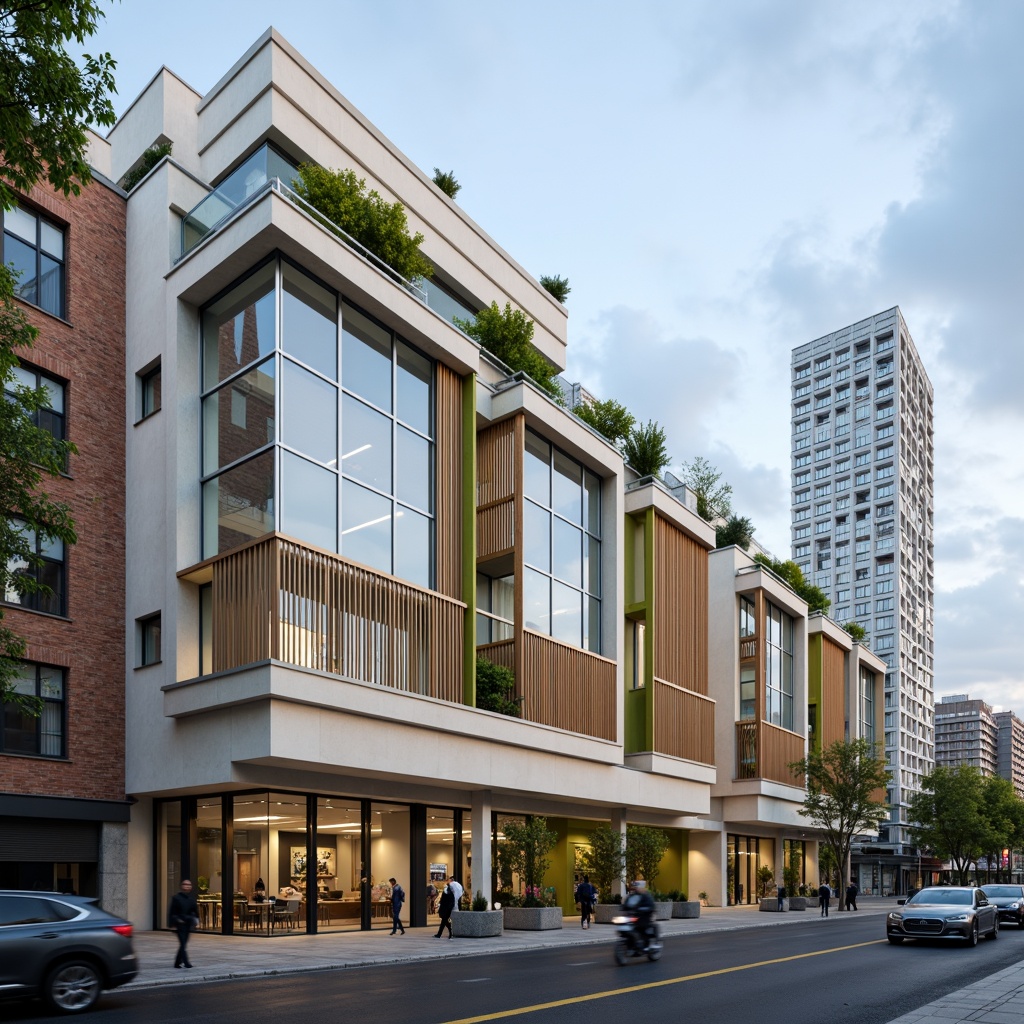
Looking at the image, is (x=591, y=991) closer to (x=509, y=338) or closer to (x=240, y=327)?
(x=240, y=327)

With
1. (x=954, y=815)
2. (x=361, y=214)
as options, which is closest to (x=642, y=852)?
(x=361, y=214)

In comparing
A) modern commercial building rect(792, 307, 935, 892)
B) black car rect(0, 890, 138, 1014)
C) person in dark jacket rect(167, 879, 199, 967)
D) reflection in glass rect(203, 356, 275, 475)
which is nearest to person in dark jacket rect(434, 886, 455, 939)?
person in dark jacket rect(167, 879, 199, 967)

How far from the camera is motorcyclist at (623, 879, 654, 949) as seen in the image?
803 inches

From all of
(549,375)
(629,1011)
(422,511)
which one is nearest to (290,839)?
(422,511)

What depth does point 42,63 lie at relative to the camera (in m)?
13.4

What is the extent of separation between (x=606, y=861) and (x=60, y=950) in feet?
79.7

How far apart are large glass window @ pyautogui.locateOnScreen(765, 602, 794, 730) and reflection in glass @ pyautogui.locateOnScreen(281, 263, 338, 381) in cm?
3251

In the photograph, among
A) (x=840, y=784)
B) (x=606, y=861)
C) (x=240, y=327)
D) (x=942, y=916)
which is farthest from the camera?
(x=840, y=784)

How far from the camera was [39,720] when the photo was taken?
2664cm

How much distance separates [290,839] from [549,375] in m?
17.9

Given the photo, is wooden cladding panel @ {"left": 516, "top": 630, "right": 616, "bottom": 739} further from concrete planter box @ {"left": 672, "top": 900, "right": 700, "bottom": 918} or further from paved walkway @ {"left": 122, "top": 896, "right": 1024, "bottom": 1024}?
concrete planter box @ {"left": 672, "top": 900, "right": 700, "bottom": 918}

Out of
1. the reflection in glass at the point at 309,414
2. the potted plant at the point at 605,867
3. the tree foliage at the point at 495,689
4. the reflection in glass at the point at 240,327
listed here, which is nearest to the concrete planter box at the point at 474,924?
the tree foliage at the point at 495,689

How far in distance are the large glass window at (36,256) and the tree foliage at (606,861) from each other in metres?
23.1

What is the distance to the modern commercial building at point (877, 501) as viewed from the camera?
125938 millimetres
